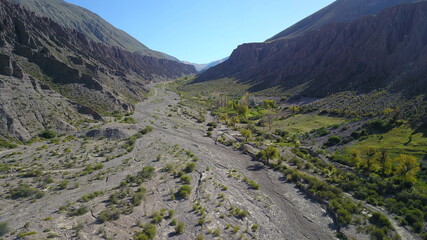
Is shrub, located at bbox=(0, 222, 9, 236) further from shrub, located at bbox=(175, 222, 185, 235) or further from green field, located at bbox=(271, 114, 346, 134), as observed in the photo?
green field, located at bbox=(271, 114, 346, 134)

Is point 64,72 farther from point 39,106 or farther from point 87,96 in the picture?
point 39,106

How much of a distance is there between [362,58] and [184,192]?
103 metres

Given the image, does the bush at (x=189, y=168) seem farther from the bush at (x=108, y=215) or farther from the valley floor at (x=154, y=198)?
the bush at (x=108, y=215)

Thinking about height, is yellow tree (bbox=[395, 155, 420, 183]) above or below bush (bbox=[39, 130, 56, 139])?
below

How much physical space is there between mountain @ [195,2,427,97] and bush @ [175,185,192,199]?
64035mm

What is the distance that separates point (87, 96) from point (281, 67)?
4335 inches

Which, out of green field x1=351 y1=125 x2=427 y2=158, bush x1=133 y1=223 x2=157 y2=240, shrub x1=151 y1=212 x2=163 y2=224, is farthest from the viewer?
green field x1=351 y1=125 x2=427 y2=158

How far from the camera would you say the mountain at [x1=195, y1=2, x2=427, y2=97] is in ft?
266

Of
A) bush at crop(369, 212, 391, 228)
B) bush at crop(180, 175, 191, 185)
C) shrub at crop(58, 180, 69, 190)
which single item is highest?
shrub at crop(58, 180, 69, 190)

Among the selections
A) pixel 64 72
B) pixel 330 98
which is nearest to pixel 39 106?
pixel 64 72

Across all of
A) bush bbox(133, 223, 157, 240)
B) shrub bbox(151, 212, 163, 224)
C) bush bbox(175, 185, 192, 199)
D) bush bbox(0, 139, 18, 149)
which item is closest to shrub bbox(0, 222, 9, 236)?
bush bbox(133, 223, 157, 240)

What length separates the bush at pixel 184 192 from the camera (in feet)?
86.0

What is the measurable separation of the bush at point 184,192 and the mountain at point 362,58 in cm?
6404

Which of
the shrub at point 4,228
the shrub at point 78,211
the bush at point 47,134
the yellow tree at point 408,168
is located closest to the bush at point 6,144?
the bush at point 47,134
